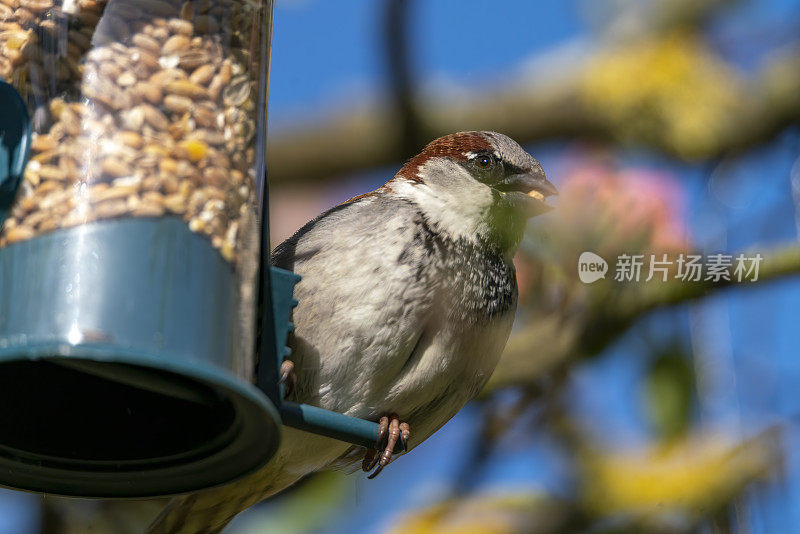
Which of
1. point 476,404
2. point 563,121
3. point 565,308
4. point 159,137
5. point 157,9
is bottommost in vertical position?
point 476,404

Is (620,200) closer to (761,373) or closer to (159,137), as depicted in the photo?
(761,373)

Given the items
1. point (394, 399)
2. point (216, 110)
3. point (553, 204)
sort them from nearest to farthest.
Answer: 1. point (216, 110)
2. point (394, 399)
3. point (553, 204)

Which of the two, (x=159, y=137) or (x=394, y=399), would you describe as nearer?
(x=159, y=137)

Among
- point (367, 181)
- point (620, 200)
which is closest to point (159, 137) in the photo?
point (620, 200)

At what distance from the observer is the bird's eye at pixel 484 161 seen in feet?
10.2

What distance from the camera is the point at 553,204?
3.06 m

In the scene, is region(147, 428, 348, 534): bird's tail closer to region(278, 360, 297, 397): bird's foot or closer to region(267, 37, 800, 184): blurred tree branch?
region(278, 360, 297, 397): bird's foot

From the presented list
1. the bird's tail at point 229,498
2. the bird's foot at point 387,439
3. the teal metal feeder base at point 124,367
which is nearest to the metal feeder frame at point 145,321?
the teal metal feeder base at point 124,367

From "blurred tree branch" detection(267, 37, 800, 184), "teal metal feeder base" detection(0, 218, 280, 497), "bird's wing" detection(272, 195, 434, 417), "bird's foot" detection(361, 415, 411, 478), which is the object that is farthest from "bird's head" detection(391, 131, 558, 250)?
"teal metal feeder base" detection(0, 218, 280, 497)

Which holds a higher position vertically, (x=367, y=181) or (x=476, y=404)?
(x=367, y=181)

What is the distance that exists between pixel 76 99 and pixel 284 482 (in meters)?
1.38

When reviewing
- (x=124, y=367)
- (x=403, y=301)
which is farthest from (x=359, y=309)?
(x=124, y=367)

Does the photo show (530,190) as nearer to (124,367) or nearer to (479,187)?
(479,187)

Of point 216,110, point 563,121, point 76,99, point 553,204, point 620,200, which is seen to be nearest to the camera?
point 76,99
